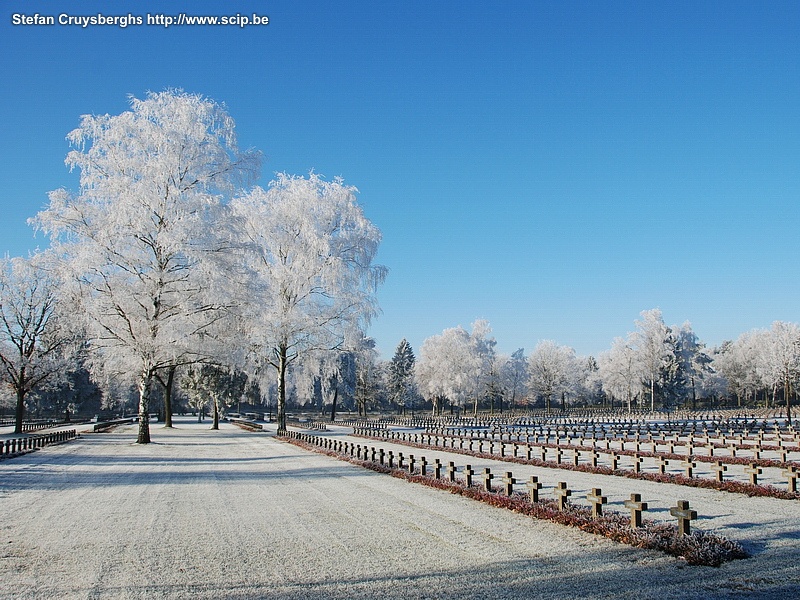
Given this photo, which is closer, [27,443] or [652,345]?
[27,443]

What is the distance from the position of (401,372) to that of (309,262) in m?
58.6

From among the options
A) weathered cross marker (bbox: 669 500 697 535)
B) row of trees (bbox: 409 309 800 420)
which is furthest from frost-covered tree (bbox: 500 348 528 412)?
weathered cross marker (bbox: 669 500 697 535)

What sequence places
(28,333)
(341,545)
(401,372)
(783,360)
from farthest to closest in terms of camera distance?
(401,372) < (783,360) < (28,333) < (341,545)

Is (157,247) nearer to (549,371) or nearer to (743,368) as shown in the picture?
(549,371)

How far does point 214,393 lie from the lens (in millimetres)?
52969

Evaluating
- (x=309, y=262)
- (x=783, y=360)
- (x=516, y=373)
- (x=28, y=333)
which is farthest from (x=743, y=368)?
(x=28, y=333)

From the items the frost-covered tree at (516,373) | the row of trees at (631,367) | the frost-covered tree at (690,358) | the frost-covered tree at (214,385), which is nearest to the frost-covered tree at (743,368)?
the row of trees at (631,367)

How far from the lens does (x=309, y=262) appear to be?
3412cm

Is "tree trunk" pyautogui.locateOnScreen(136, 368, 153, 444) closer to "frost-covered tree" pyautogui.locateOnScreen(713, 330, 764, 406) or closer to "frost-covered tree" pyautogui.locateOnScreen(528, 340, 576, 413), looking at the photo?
"frost-covered tree" pyautogui.locateOnScreen(528, 340, 576, 413)

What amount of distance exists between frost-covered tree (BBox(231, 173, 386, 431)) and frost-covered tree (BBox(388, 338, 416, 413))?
5437 cm

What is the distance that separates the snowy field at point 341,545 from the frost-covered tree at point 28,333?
89.2 feet

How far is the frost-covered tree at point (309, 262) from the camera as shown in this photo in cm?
3394

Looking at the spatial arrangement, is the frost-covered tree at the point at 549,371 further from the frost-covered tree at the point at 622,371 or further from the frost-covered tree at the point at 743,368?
the frost-covered tree at the point at 743,368

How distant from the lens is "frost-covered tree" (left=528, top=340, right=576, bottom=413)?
85000mm
